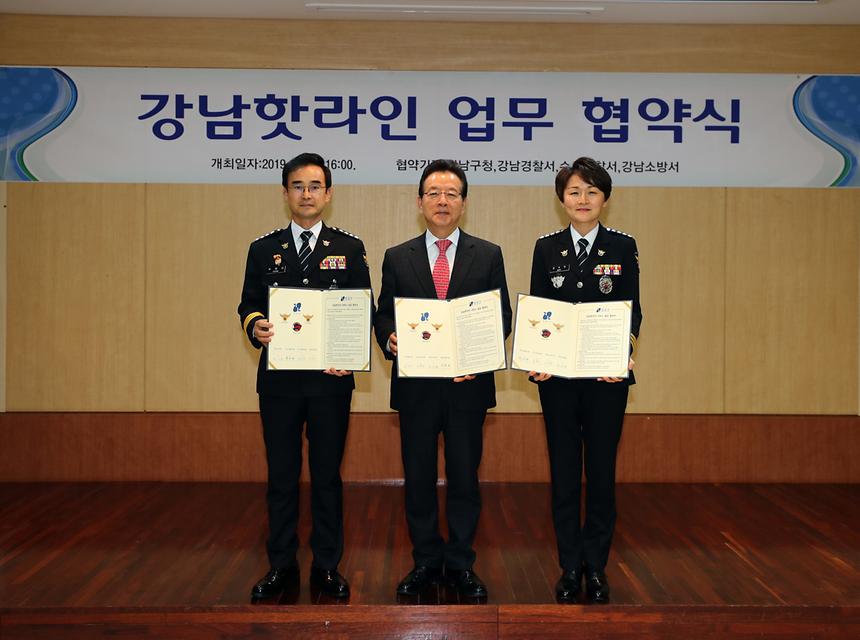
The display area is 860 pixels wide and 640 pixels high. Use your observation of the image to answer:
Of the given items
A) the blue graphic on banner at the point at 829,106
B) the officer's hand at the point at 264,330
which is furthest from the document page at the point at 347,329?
the blue graphic on banner at the point at 829,106

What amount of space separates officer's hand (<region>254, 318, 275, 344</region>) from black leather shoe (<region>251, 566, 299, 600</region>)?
38.9 inches

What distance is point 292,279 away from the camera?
3244 mm

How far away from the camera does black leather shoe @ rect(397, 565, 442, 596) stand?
321 cm

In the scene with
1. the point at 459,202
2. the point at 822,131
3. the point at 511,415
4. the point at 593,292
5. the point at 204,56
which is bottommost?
the point at 511,415

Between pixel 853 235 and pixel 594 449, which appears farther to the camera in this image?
pixel 853 235

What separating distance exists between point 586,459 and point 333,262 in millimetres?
1346

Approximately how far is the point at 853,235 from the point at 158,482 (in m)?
5.11

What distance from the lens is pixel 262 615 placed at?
3.06 m

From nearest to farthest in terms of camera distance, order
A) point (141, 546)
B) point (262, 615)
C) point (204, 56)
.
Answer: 1. point (262, 615)
2. point (141, 546)
3. point (204, 56)

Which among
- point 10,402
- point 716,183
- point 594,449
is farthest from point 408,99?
point 10,402

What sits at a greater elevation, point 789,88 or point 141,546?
point 789,88

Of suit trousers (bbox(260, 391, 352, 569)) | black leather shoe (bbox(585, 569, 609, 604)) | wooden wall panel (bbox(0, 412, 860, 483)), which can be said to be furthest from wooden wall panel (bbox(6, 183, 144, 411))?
black leather shoe (bbox(585, 569, 609, 604))

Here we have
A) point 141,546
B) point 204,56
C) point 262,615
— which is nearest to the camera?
point 262,615

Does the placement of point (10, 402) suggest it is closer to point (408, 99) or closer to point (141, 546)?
point (141, 546)
